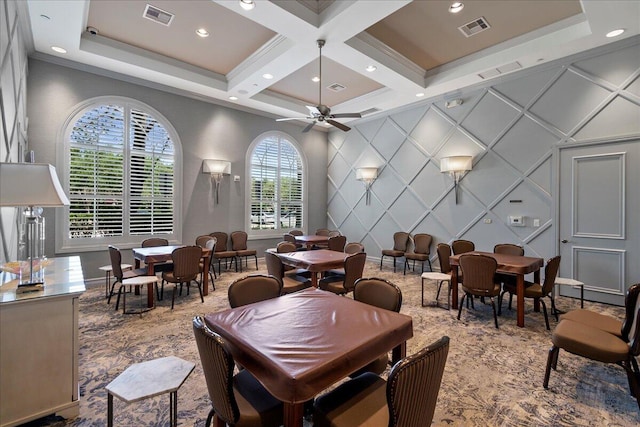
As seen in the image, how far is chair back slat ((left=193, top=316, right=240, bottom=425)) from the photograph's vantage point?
126cm

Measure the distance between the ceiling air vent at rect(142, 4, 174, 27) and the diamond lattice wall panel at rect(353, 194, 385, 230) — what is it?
5.40 meters

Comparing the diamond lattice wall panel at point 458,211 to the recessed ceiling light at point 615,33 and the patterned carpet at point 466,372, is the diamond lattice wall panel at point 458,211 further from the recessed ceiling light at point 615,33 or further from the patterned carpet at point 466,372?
the recessed ceiling light at point 615,33

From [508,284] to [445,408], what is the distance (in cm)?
250

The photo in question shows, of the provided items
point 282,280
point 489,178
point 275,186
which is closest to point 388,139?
point 489,178

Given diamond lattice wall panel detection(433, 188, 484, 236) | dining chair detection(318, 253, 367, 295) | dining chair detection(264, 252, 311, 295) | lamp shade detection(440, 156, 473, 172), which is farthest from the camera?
diamond lattice wall panel detection(433, 188, 484, 236)

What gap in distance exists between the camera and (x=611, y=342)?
2.14m

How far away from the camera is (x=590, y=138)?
438 cm

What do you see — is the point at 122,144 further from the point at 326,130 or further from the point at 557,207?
the point at 557,207

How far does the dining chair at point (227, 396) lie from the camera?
1.27 m

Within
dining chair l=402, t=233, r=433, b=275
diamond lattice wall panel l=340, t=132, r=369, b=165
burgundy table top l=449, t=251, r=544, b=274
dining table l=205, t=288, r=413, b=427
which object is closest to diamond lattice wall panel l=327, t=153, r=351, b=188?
diamond lattice wall panel l=340, t=132, r=369, b=165

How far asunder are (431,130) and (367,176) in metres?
1.80

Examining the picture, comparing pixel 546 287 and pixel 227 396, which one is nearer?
pixel 227 396

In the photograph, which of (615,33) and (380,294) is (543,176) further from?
(380,294)

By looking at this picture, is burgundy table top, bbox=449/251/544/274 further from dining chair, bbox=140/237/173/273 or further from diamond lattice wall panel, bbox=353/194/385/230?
dining chair, bbox=140/237/173/273
